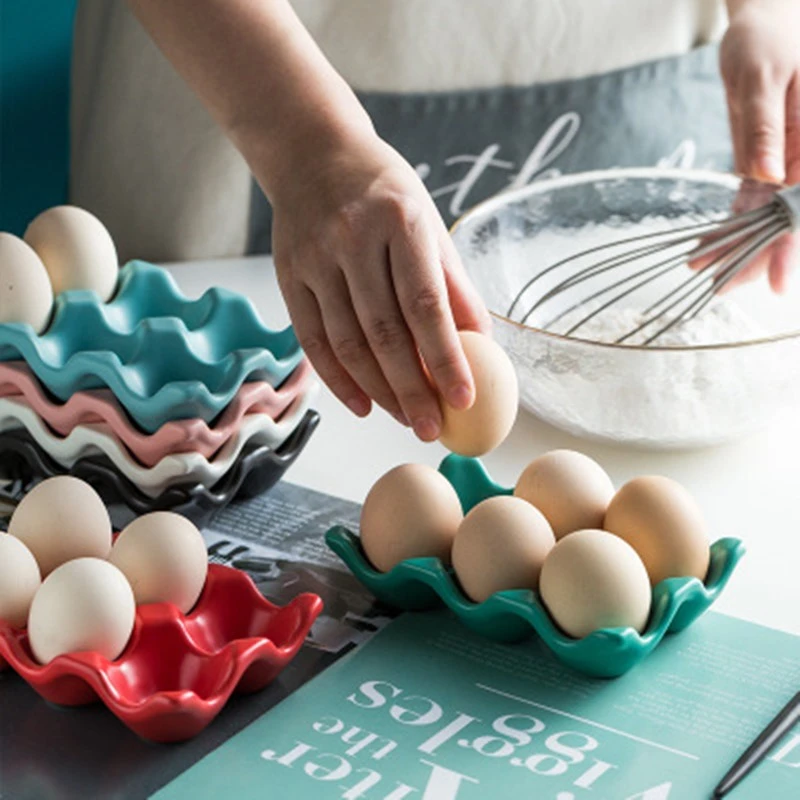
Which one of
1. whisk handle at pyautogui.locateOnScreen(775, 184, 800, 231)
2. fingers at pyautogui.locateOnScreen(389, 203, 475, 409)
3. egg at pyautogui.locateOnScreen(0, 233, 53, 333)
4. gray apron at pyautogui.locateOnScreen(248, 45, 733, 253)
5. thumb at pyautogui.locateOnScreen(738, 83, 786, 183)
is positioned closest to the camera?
fingers at pyautogui.locateOnScreen(389, 203, 475, 409)

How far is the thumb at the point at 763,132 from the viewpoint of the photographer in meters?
1.05

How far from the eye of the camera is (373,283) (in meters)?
0.71

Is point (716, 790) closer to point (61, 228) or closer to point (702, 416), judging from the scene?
point (702, 416)

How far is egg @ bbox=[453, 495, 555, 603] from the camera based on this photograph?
69 cm

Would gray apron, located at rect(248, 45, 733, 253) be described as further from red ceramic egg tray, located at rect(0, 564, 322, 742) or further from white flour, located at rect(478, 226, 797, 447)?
red ceramic egg tray, located at rect(0, 564, 322, 742)

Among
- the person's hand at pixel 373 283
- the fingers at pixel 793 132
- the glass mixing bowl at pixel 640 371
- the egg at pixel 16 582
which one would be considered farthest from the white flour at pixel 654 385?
the egg at pixel 16 582

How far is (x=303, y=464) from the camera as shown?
90 centimetres

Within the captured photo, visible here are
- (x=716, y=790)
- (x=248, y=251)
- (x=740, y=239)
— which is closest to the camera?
(x=716, y=790)

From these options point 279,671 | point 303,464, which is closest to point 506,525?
point 279,671

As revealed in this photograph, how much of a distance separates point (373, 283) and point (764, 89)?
20.3 inches

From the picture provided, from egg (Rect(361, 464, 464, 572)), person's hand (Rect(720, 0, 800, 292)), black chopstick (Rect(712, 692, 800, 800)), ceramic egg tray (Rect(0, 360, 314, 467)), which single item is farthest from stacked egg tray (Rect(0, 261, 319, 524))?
person's hand (Rect(720, 0, 800, 292))

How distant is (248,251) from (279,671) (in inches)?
24.4

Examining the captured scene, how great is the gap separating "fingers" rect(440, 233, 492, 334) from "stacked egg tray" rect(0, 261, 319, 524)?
0.12 m

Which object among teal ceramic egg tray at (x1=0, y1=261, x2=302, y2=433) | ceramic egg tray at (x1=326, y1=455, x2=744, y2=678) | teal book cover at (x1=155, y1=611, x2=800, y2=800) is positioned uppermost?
teal ceramic egg tray at (x1=0, y1=261, x2=302, y2=433)
